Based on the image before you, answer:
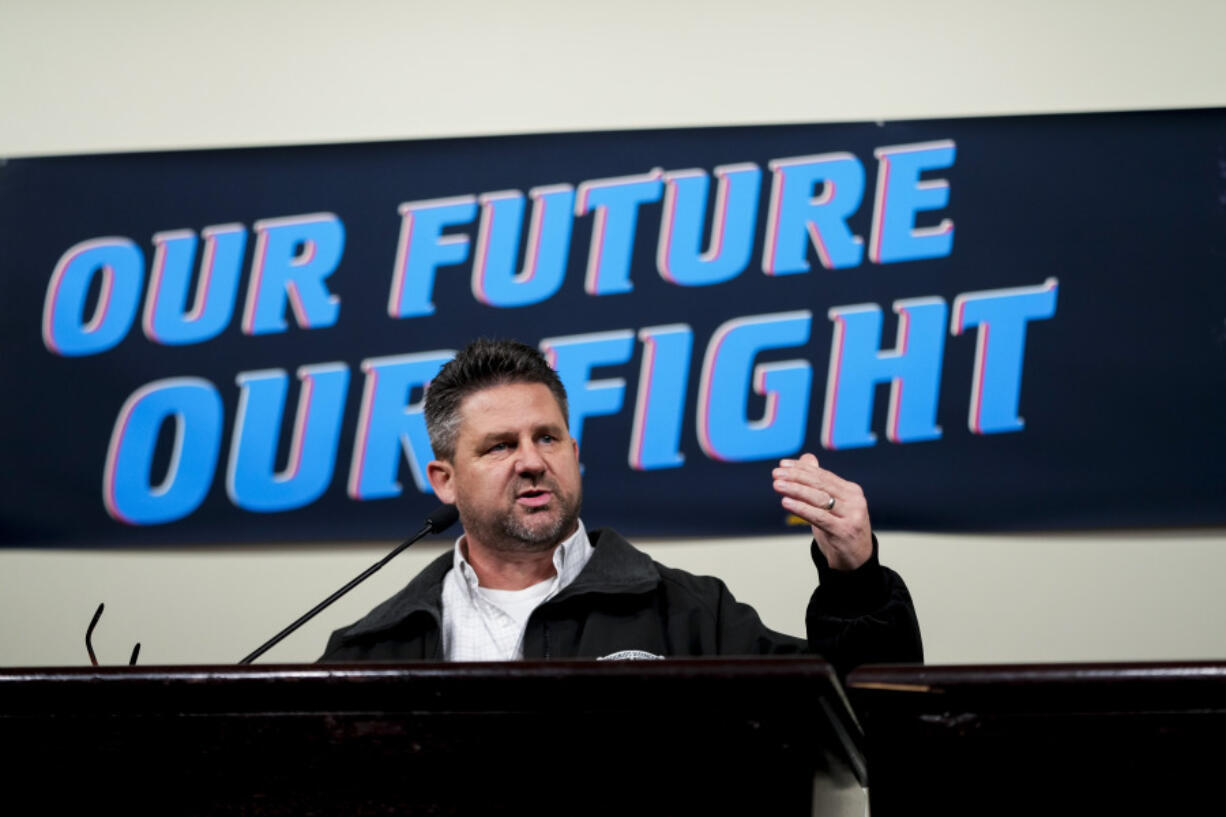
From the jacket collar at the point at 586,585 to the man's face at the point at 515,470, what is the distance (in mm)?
83

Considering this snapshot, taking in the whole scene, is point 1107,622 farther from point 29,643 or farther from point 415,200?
point 29,643

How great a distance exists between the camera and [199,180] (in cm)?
255

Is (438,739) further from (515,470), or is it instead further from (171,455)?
(171,455)

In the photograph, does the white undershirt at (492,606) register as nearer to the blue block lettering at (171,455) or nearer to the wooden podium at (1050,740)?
the blue block lettering at (171,455)

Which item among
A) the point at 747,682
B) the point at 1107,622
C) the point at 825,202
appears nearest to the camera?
the point at 747,682

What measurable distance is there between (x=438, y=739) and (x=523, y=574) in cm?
115

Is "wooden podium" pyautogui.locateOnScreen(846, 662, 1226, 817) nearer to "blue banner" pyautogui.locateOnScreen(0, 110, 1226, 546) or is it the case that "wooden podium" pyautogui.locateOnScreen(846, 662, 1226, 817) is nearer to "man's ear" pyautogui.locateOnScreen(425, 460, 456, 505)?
"man's ear" pyautogui.locateOnScreen(425, 460, 456, 505)

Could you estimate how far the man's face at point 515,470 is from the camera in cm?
185

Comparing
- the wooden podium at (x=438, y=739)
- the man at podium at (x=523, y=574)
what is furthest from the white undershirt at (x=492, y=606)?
the wooden podium at (x=438, y=739)

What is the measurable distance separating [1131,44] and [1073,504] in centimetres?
94

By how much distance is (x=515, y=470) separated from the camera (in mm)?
1878

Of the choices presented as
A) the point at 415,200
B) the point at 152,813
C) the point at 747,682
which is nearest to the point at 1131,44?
the point at 415,200

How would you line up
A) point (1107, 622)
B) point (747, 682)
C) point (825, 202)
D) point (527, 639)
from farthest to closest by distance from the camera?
1. point (825, 202)
2. point (1107, 622)
3. point (527, 639)
4. point (747, 682)

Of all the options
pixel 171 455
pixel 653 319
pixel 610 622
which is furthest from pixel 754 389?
pixel 171 455
